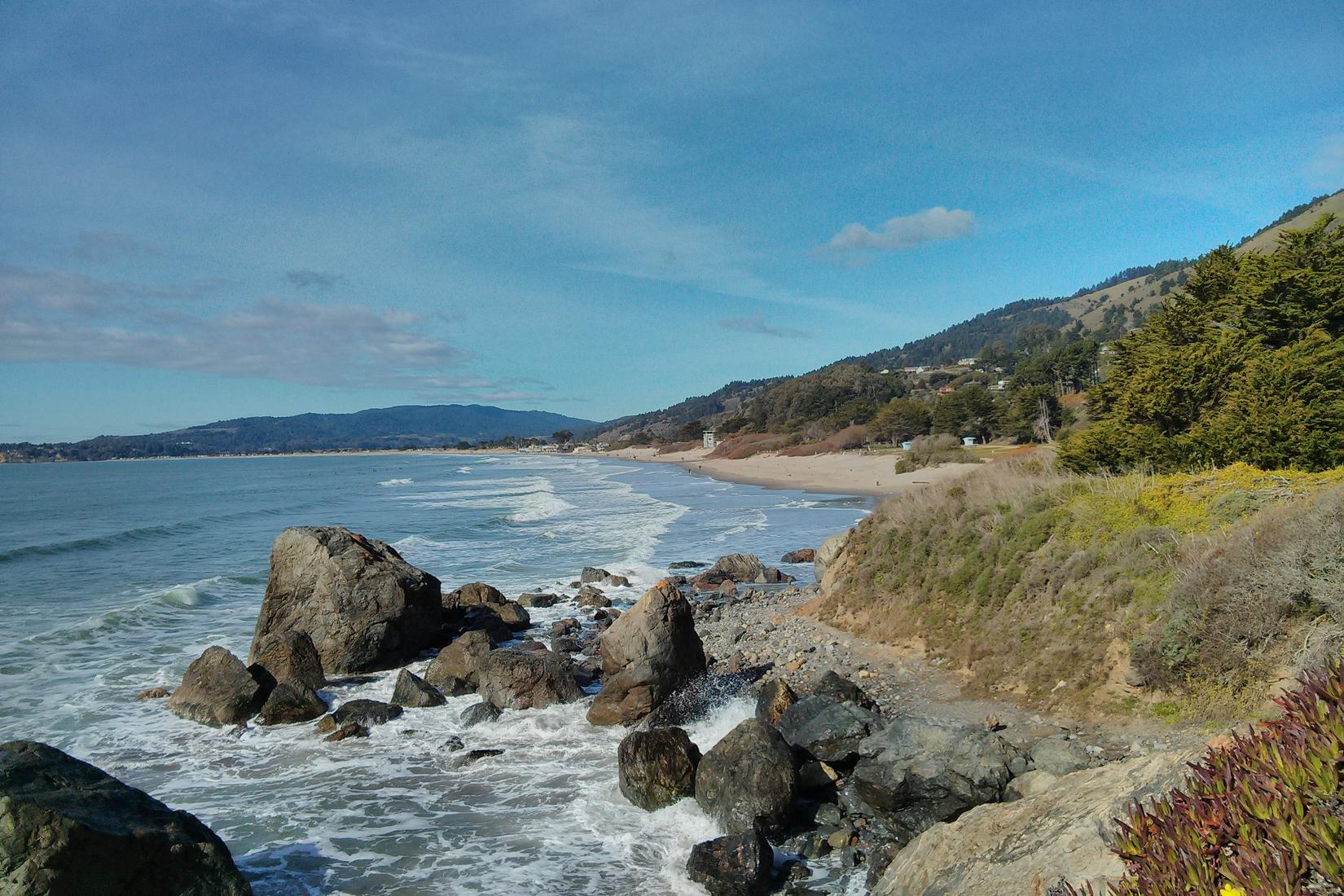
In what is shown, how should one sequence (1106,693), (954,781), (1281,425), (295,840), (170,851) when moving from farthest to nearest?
(1281,425) → (1106,693) → (295,840) → (954,781) → (170,851)

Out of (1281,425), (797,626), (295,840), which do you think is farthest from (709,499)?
(295,840)

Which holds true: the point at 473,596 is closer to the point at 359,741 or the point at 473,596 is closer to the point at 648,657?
the point at 359,741

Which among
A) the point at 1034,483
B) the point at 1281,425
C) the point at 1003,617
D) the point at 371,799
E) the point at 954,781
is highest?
the point at 1281,425

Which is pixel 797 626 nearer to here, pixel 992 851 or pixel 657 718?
pixel 657 718

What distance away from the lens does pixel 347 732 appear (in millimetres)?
11477

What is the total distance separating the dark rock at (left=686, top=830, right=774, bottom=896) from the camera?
6.85 m

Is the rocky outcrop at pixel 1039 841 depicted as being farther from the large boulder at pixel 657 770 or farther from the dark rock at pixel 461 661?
the dark rock at pixel 461 661

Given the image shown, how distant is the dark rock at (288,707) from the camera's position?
12.2 meters

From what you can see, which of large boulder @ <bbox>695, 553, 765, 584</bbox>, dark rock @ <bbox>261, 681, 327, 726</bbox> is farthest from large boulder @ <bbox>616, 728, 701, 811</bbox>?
large boulder @ <bbox>695, 553, 765, 584</bbox>

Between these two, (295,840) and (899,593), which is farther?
(899,593)

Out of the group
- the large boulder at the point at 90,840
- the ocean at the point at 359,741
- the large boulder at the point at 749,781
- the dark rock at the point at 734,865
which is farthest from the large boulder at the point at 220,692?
the dark rock at the point at 734,865

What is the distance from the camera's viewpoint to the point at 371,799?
30.7 ft

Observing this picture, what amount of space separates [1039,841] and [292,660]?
1267 centimetres

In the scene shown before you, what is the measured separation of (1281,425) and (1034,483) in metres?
3.99
